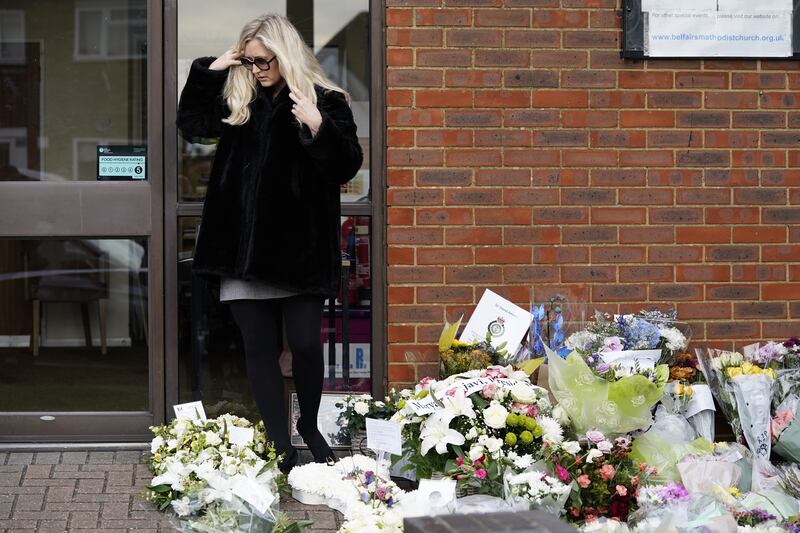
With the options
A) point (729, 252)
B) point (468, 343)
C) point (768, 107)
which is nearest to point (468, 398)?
point (468, 343)

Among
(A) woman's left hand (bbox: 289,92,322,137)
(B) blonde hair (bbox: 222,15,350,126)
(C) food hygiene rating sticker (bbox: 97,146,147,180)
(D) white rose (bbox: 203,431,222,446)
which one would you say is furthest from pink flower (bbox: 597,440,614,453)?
(C) food hygiene rating sticker (bbox: 97,146,147,180)

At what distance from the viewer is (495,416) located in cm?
416

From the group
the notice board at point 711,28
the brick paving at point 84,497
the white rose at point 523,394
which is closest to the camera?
the brick paving at point 84,497

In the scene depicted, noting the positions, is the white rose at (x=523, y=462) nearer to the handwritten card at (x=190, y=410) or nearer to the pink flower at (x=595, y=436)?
the pink flower at (x=595, y=436)

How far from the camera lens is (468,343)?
4.84 meters

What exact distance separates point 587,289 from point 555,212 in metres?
0.39

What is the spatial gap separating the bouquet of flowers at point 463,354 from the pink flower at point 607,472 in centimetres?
84

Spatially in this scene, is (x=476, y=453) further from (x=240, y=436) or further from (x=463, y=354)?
(x=240, y=436)

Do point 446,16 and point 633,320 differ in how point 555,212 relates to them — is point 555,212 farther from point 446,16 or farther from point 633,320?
point 446,16

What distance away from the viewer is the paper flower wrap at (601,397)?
4238mm

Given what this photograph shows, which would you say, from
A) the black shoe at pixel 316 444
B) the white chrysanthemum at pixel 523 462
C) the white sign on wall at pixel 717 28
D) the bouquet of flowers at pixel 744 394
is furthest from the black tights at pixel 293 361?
the white sign on wall at pixel 717 28

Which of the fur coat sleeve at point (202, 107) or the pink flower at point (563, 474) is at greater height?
the fur coat sleeve at point (202, 107)

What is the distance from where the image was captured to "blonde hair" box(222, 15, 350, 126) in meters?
4.50

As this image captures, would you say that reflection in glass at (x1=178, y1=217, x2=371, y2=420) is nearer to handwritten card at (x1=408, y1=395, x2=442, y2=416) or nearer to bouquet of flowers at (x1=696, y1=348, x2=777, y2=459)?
handwritten card at (x1=408, y1=395, x2=442, y2=416)
